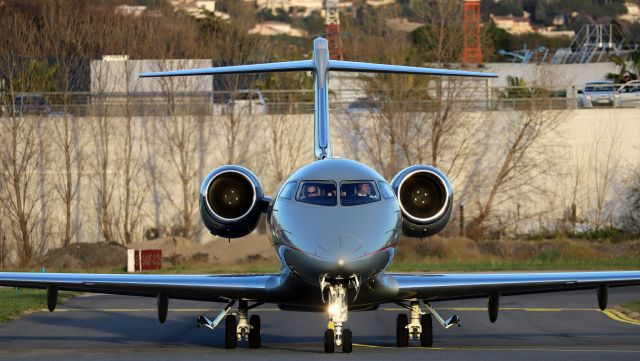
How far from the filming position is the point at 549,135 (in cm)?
4825

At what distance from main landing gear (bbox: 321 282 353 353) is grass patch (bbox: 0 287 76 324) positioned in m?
9.43

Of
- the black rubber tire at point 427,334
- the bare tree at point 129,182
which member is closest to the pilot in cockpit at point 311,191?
the black rubber tire at point 427,334

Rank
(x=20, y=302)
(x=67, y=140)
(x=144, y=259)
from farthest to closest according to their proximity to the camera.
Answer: (x=67, y=140) → (x=144, y=259) → (x=20, y=302)

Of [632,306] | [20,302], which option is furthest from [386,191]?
[20,302]

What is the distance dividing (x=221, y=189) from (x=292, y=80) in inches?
1389

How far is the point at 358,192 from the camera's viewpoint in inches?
695

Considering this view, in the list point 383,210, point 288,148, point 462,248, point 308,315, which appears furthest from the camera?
point 288,148

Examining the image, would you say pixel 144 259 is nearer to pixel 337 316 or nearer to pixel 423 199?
pixel 423 199

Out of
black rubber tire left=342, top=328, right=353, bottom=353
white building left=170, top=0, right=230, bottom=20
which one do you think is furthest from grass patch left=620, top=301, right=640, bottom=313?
white building left=170, top=0, right=230, bottom=20

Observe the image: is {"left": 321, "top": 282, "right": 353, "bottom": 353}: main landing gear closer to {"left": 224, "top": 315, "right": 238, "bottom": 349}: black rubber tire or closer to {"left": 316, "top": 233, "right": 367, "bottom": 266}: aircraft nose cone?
{"left": 316, "top": 233, "right": 367, "bottom": 266}: aircraft nose cone

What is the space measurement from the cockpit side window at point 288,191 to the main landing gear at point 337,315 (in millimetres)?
1649

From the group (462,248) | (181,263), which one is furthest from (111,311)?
(462,248)

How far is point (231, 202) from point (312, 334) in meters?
3.70

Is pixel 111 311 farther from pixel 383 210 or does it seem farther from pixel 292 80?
pixel 292 80
